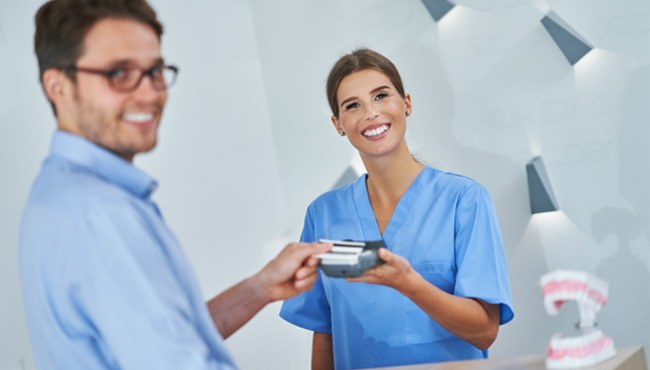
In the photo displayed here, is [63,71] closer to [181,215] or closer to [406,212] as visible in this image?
[406,212]

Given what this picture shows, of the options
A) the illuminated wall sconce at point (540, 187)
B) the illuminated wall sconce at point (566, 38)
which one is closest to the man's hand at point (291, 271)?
the illuminated wall sconce at point (540, 187)

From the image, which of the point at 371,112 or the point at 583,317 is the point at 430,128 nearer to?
the point at 371,112

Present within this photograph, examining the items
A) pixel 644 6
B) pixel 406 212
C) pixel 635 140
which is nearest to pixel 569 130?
pixel 635 140

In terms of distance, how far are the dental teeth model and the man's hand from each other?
384mm

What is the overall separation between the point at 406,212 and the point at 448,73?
91 centimetres

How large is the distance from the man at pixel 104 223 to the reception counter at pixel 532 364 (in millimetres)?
545

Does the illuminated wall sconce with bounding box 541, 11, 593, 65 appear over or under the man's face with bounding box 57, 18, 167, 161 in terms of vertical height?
over

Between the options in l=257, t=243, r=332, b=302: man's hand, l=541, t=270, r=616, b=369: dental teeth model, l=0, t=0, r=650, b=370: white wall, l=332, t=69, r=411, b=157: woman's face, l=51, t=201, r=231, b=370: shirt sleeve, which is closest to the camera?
l=51, t=201, r=231, b=370: shirt sleeve

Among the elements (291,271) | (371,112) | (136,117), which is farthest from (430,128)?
(136,117)

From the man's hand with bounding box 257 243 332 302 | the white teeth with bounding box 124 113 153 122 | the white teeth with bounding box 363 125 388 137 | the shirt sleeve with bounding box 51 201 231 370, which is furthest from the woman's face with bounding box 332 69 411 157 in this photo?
the shirt sleeve with bounding box 51 201 231 370

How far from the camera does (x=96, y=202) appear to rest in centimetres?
111

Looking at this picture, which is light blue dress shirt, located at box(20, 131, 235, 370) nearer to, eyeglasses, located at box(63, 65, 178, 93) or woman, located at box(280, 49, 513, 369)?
eyeglasses, located at box(63, 65, 178, 93)

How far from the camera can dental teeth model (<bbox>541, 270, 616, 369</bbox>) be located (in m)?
1.41

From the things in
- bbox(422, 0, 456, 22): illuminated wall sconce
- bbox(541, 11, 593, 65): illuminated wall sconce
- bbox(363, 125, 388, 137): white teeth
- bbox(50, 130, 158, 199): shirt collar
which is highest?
bbox(422, 0, 456, 22): illuminated wall sconce
